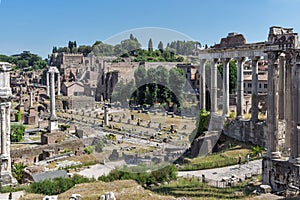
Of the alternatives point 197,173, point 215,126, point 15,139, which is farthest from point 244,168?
point 15,139

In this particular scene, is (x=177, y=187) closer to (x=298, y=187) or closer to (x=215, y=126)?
(x=298, y=187)

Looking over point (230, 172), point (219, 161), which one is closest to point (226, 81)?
point (219, 161)

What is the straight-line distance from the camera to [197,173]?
15.9 m

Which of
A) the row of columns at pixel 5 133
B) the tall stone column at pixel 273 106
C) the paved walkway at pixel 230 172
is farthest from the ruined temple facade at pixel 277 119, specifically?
the row of columns at pixel 5 133

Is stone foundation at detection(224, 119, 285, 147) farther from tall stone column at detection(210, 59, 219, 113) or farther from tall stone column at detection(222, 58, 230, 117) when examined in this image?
tall stone column at detection(210, 59, 219, 113)

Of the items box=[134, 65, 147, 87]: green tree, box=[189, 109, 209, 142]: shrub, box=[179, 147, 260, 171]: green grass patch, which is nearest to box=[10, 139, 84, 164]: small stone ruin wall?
box=[189, 109, 209, 142]: shrub

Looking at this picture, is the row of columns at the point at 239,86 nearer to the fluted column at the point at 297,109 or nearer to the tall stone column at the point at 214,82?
the tall stone column at the point at 214,82

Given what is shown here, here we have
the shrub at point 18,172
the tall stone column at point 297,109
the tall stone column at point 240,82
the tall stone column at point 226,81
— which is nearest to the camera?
the tall stone column at point 297,109

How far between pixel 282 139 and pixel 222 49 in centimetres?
651

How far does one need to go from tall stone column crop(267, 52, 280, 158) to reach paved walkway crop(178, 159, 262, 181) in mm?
2646

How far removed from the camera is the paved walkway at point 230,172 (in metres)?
15.0

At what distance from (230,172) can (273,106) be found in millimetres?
4448

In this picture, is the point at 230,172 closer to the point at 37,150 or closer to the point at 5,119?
the point at 5,119

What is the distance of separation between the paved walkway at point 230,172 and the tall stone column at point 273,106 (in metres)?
2.65
